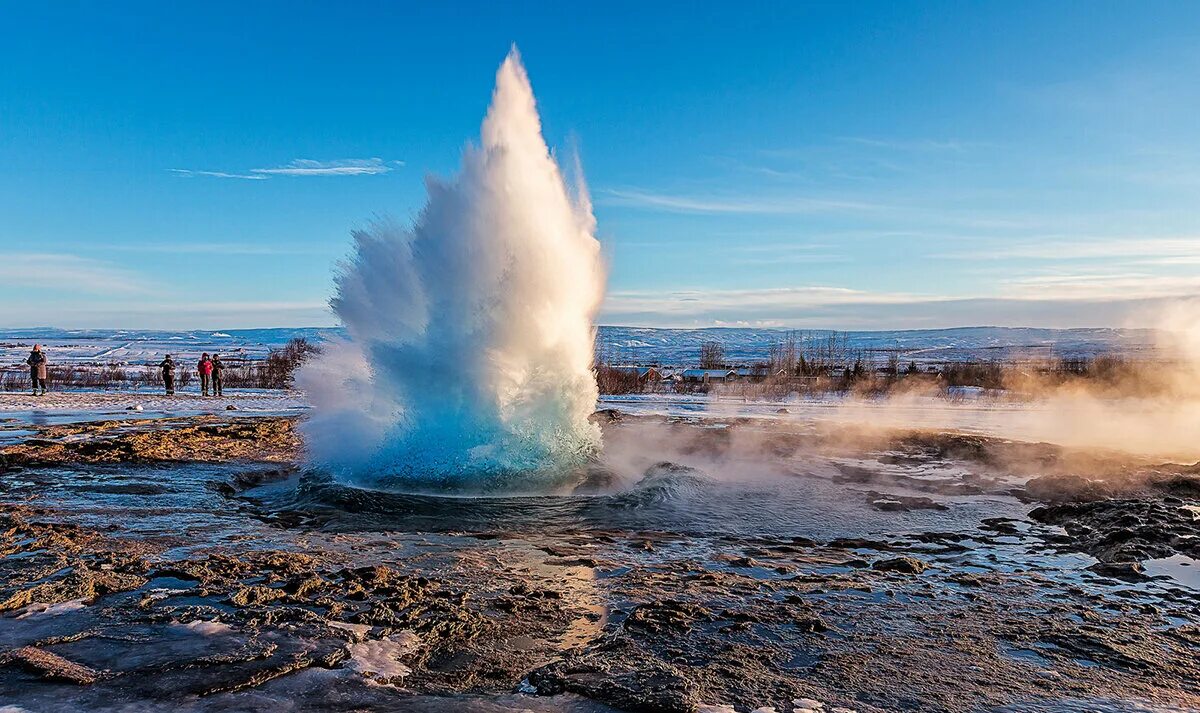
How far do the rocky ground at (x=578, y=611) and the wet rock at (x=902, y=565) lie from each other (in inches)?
1.4

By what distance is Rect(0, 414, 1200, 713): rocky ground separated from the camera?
371 cm

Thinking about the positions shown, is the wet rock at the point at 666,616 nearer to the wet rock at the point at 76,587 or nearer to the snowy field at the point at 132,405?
the wet rock at the point at 76,587

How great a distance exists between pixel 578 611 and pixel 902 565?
2.84 m

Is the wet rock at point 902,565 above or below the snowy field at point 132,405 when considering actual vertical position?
below

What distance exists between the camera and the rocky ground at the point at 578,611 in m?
3.71

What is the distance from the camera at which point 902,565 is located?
6125mm

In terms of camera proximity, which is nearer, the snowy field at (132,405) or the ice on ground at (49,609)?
the ice on ground at (49,609)

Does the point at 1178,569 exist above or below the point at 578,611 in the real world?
below

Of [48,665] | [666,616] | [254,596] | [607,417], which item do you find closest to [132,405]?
[607,417]

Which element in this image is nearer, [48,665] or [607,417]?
[48,665]

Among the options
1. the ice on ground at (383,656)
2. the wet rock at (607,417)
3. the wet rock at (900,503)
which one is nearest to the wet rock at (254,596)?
the ice on ground at (383,656)

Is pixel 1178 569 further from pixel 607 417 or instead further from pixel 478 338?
pixel 607 417

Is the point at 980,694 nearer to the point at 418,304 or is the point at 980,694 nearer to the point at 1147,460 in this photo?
the point at 418,304

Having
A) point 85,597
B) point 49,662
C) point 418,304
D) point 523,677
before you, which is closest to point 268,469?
point 418,304
